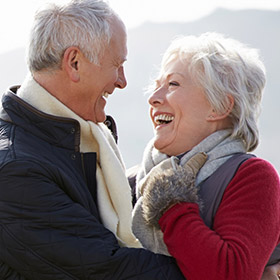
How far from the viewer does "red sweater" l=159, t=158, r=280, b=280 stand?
8.80ft

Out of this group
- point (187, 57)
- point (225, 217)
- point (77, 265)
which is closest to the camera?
point (77, 265)

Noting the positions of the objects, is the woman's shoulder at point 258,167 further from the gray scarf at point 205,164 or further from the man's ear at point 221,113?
the man's ear at point 221,113

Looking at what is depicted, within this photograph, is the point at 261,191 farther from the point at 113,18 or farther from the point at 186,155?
the point at 113,18

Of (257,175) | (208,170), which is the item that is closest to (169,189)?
(208,170)

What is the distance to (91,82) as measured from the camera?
3.08 metres

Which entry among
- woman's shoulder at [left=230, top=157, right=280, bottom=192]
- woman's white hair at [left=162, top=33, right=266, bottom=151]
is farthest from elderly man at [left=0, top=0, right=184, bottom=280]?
woman's shoulder at [left=230, top=157, right=280, bottom=192]

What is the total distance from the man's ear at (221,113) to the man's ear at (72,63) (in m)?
0.80

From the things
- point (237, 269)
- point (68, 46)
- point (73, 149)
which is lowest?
point (237, 269)

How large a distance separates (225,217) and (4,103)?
4.13 feet

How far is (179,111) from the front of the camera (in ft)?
10.9

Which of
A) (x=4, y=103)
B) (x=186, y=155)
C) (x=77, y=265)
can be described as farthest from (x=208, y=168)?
(x=4, y=103)

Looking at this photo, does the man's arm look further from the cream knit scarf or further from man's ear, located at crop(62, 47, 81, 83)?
man's ear, located at crop(62, 47, 81, 83)

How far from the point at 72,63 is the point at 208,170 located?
92cm

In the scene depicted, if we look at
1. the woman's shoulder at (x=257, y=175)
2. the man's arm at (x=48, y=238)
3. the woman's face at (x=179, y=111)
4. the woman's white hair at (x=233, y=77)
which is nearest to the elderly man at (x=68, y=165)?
the man's arm at (x=48, y=238)
